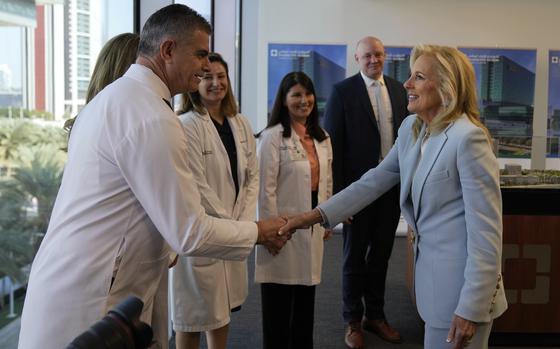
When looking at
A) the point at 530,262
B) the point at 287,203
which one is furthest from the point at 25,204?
the point at 530,262

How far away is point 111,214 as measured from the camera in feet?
5.15

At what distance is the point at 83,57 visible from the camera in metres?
3.02

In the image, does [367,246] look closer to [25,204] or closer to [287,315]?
[287,315]

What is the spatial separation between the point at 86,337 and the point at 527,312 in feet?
12.5

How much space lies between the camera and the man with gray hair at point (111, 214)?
1543mm

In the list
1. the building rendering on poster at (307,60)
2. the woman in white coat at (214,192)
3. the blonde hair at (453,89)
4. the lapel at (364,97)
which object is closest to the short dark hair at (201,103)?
the woman in white coat at (214,192)

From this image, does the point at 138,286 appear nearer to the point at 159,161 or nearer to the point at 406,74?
the point at 159,161

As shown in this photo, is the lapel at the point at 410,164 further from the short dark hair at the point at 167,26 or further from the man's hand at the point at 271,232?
the short dark hair at the point at 167,26

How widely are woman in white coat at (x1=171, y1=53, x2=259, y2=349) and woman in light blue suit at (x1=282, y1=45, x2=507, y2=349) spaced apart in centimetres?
105

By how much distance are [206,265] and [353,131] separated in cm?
155

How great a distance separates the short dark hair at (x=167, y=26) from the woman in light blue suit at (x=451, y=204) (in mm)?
778

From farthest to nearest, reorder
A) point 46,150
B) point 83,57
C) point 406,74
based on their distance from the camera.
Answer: point 406,74 → point 83,57 → point 46,150

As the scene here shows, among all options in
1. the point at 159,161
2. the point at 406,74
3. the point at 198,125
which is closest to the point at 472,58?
the point at 406,74

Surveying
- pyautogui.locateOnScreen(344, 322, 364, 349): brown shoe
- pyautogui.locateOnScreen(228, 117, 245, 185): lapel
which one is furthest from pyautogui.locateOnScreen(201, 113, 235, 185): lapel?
pyautogui.locateOnScreen(344, 322, 364, 349): brown shoe
